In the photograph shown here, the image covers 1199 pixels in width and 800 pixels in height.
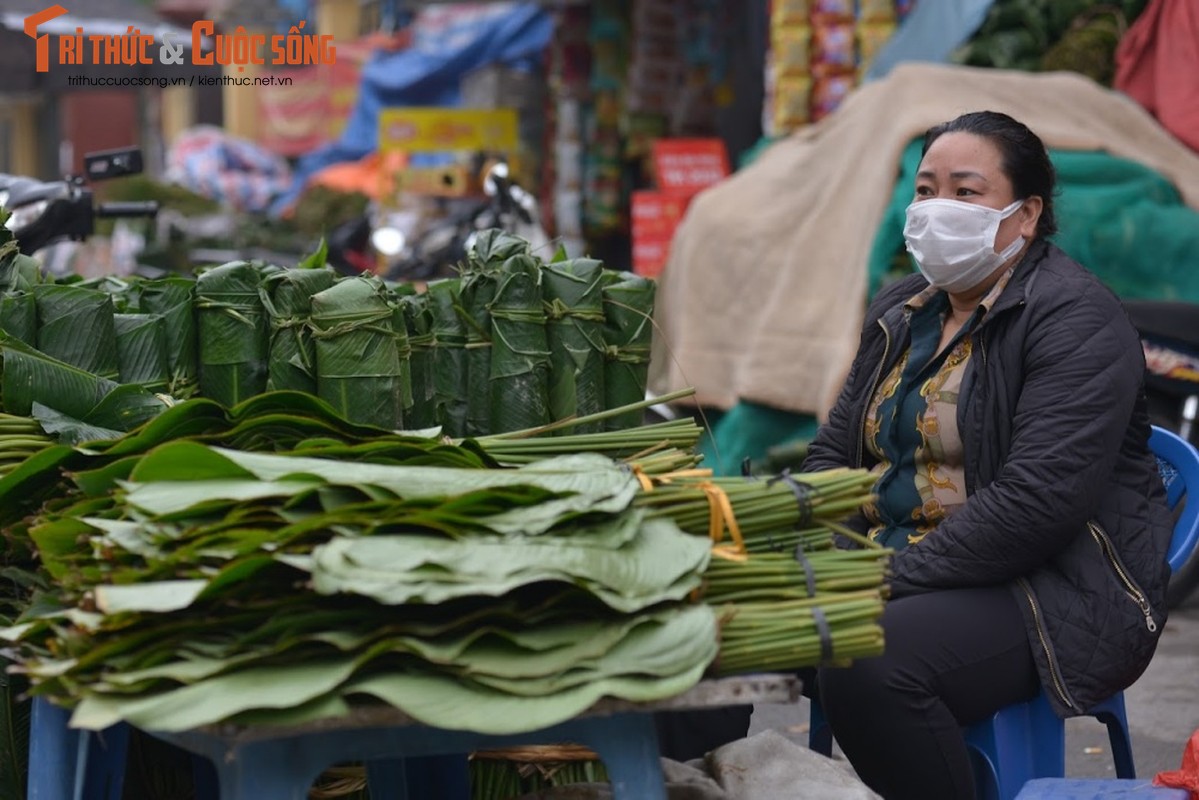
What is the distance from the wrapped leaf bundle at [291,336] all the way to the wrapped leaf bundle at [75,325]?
279 millimetres

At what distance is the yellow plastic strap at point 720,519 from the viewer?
2088 millimetres

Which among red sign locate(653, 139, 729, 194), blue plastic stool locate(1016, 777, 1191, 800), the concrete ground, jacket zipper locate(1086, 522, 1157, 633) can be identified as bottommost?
the concrete ground

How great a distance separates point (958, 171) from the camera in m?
2.96

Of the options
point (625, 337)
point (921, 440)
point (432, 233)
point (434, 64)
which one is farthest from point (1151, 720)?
point (434, 64)

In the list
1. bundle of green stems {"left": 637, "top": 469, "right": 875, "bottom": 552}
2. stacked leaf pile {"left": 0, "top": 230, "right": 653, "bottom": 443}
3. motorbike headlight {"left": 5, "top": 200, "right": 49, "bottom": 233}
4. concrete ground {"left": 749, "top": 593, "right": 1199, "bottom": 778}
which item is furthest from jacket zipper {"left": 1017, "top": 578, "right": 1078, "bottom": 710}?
motorbike headlight {"left": 5, "top": 200, "right": 49, "bottom": 233}

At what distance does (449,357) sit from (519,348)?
184 millimetres

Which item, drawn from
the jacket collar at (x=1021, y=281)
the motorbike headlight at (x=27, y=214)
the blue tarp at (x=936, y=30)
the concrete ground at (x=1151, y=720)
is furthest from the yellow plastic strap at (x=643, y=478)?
the blue tarp at (x=936, y=30)

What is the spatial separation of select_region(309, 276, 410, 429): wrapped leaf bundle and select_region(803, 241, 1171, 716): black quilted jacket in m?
0.93

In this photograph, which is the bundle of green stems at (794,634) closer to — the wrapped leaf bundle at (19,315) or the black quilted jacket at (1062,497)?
the black quilted jacket at (1062,497)

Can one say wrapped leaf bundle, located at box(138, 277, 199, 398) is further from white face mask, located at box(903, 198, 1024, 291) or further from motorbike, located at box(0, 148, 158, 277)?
motorbike, located at box(0, 148, 158, 277)

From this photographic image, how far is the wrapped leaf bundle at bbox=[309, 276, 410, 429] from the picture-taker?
9.11 feet

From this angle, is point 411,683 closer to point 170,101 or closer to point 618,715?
point 618,715

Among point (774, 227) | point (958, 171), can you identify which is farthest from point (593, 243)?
point (958, 171)

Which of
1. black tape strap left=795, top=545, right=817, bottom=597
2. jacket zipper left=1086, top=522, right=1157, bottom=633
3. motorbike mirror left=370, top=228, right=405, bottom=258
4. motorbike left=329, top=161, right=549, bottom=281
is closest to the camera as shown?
black tape strap left=795, top=545, right=817, bottom=597
